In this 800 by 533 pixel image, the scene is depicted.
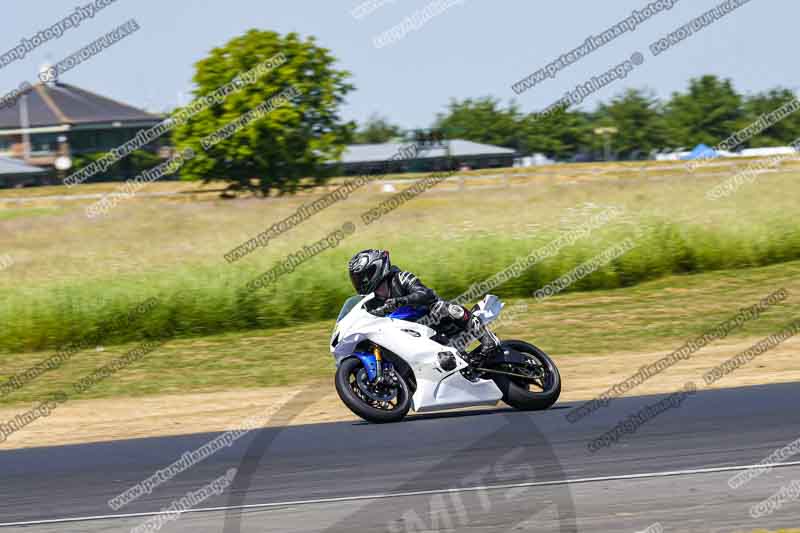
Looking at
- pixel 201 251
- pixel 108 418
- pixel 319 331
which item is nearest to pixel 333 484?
pixel 108 418

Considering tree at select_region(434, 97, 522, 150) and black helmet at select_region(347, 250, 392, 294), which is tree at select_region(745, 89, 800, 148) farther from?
black helmet at select_region(347, 250, 392, 294)

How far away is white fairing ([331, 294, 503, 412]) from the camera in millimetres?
10320

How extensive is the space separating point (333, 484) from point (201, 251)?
15161 millimetres

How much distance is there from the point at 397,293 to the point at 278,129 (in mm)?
51012

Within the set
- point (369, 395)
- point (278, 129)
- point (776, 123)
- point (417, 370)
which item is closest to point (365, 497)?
point (369, 395)

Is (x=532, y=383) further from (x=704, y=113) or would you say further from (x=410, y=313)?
(x=704, y=113)

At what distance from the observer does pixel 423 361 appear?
34.0ft

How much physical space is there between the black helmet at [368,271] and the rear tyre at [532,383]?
1383 mm

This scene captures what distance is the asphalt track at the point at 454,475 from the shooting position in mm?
6887

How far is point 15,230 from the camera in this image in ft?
90.0

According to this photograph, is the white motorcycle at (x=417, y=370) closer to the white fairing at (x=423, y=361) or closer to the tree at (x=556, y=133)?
the white fairing at (x=423, y=361)

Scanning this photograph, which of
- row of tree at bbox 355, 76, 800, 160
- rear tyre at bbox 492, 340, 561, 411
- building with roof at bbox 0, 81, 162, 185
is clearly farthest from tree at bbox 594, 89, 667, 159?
rear tyre at bbox 492, 340, 561, 411

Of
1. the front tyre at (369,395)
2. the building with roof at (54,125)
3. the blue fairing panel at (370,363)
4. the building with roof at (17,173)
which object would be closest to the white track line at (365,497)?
the front tyre at (369,395)

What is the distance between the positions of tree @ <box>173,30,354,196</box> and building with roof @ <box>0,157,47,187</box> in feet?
67.6
